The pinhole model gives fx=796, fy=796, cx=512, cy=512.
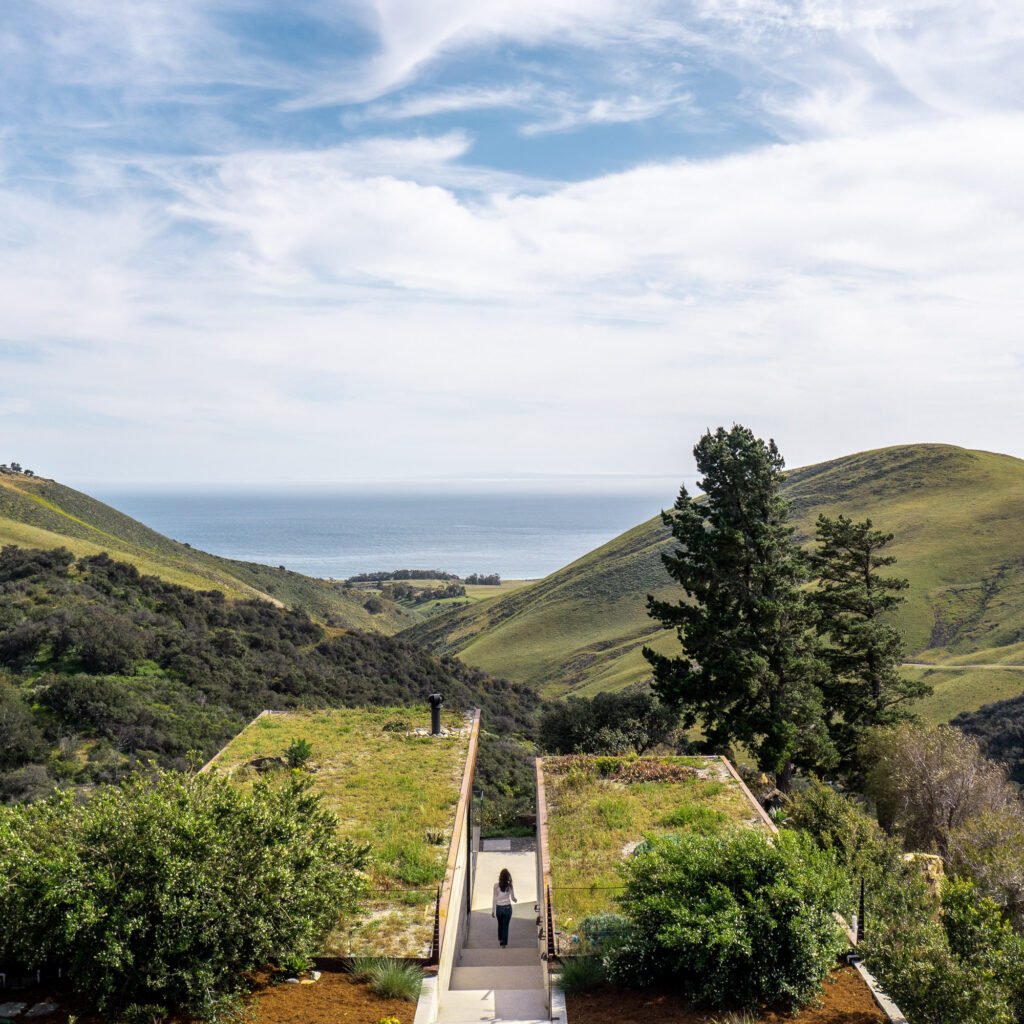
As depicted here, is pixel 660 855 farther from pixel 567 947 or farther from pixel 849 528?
pixel 849 528

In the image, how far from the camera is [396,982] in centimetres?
791

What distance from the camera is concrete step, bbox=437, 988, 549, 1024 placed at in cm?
805

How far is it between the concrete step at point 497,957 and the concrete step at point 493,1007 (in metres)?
3.92

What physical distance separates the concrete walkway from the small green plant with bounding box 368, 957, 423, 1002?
42 cm

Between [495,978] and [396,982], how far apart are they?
3.51 meters

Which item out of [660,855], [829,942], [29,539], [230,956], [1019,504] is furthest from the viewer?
[1019,504]

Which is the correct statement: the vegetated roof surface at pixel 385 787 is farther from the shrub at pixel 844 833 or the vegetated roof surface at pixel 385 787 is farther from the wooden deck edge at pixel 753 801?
the shrub at pixel 844 833

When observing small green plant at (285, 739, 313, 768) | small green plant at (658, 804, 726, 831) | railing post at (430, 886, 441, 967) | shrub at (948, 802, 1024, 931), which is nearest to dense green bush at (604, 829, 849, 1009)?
railing post at (430, 886, 441, 967)

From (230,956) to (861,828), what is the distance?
9.91 m

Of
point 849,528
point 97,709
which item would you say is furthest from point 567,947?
point 849,528

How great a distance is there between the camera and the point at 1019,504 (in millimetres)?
77438

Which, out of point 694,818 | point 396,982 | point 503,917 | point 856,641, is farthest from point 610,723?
point 396,982

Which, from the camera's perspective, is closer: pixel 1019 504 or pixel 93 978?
pixel 93 978

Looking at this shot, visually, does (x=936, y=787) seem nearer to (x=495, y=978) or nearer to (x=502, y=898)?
(x=502, y=898)
